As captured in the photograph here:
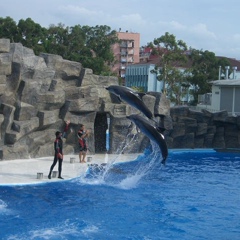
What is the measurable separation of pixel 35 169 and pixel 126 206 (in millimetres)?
3749

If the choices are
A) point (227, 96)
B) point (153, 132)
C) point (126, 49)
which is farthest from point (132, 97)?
point (126, 49)

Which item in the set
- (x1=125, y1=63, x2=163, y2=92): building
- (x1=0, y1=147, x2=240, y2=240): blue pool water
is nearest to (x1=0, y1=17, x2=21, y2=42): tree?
(x1=0, y1=147, x2=240, y2=240): blue pool water

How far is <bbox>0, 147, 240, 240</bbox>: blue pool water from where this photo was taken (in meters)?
7.73

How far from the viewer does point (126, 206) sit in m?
9.28

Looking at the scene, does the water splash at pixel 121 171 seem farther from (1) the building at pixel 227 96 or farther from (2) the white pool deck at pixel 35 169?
(1) the building at pixel 227 96

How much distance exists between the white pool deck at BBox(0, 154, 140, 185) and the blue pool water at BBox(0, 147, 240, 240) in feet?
0.95

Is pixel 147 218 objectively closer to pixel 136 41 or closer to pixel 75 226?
pixel 75 226

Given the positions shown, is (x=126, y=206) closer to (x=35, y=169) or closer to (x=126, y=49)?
(x=35, y=169)

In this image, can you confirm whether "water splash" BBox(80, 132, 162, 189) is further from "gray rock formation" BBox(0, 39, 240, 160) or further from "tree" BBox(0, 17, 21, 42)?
"tree" BBox(0, 17, 21, 42)

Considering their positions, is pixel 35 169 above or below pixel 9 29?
below

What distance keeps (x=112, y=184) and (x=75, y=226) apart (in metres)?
3.48

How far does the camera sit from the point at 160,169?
14047mm

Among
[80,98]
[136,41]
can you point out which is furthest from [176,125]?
[136,41]

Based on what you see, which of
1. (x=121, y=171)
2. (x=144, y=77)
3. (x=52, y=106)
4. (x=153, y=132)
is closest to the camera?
(x=153, y=132)
